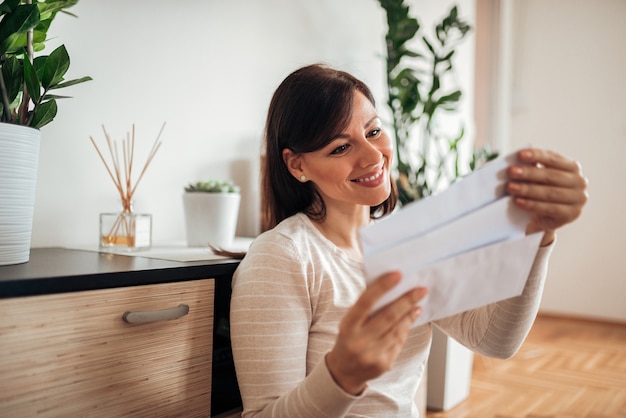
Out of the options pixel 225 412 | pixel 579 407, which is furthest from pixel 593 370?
pixel 225 412

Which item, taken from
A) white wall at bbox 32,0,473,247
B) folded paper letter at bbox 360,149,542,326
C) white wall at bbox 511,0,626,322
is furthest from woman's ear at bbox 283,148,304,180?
white wall at bbox 511,0,626,322

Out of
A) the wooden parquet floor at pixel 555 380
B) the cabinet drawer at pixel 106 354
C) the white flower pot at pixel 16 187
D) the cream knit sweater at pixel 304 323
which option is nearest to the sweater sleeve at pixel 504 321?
the cream knit sweater at pixel 304 323

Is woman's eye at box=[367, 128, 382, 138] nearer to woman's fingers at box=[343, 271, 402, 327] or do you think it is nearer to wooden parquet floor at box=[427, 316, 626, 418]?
woman's fingers at box=[343, 271, 402, 327]

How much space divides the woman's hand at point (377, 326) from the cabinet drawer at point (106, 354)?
0.45m

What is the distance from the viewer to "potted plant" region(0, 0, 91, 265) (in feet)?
3.56

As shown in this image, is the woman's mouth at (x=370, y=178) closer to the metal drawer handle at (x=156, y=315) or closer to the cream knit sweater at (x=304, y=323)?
the cream knit sweater at (x=304, y=323)

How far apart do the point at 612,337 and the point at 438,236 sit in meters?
3.67

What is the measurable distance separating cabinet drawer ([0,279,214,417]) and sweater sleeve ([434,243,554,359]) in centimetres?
53

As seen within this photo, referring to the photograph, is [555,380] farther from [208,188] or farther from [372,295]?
[372,295]

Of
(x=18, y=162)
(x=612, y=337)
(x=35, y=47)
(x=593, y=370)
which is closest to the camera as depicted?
(x=18, y=162)

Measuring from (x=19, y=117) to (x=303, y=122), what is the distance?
0.54 meters

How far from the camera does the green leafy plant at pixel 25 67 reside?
109cm

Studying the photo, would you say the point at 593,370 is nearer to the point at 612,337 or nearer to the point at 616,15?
the point at 612,337

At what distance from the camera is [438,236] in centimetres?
80
